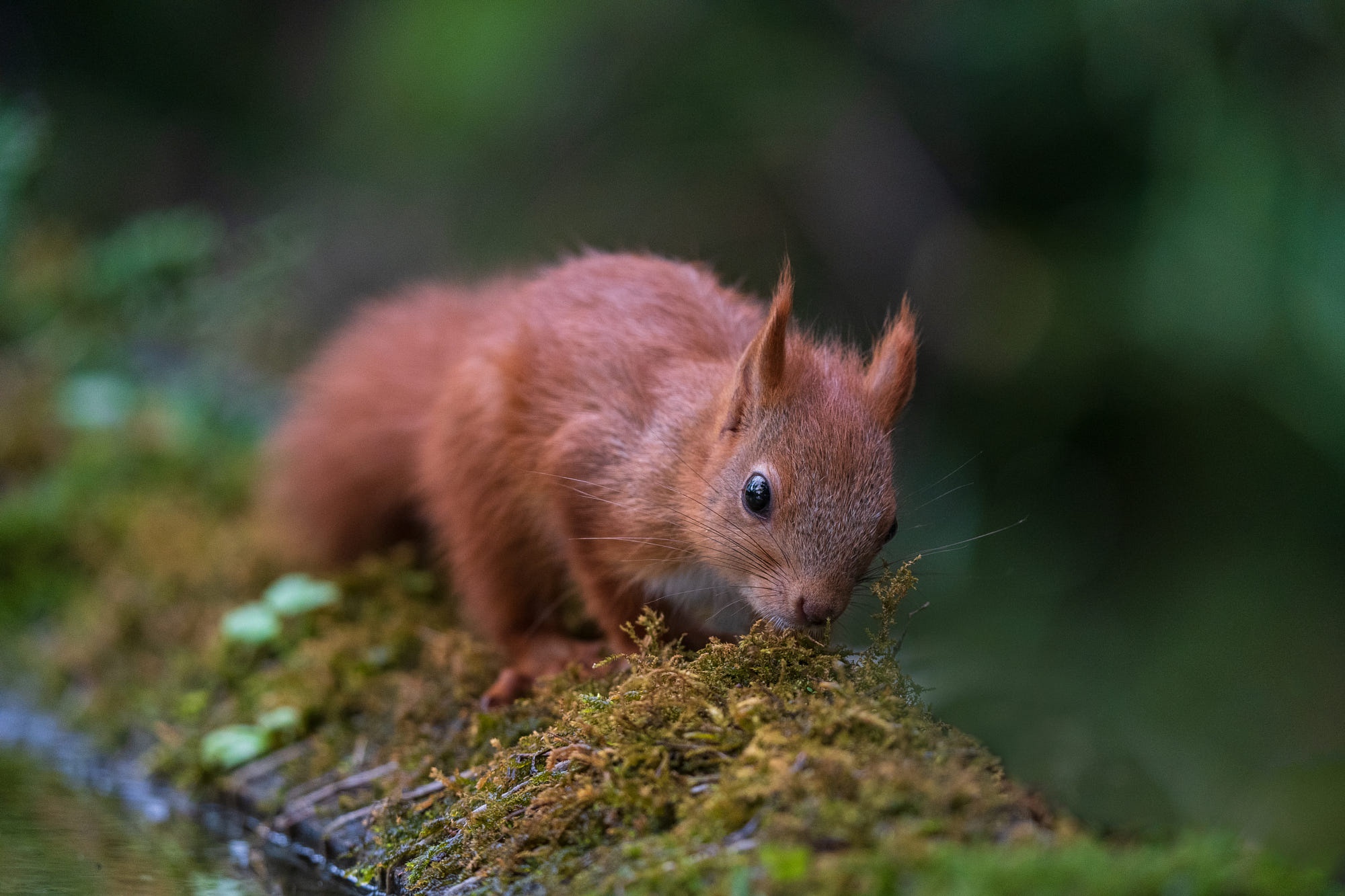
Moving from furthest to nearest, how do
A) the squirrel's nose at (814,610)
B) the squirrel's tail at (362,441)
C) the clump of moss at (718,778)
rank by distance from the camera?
the squirrel's tail at (362,441), the squirrel's nose at (814,610), the clump of moss at (718,778)

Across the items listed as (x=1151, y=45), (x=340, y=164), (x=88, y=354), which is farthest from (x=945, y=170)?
(x=340, y=164)

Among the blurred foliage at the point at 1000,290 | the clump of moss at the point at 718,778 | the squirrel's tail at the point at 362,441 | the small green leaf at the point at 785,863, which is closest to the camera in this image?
the small green leaf at the point at 785,863

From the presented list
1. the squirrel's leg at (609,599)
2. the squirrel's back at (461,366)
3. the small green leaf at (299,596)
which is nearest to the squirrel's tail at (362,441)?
the squirrel's back at (461,366)

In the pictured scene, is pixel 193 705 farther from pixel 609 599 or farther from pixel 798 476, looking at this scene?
pixel 798 476

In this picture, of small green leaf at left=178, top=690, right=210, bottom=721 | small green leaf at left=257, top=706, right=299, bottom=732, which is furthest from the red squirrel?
small green leaf at left=178, top=690, right=210, bottom=721

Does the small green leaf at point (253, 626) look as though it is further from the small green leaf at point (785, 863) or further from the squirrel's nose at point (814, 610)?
the small green leaf at point (785, 863)

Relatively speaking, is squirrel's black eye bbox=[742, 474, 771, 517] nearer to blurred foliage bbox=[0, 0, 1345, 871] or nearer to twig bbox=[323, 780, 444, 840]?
blurred foliage bbox=[0, 0, 1345, 871]

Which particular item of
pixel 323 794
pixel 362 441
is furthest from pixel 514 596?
pixel 362 441
